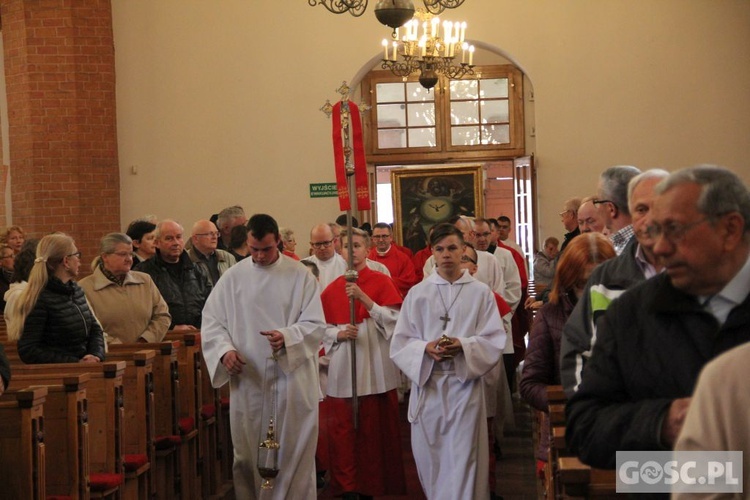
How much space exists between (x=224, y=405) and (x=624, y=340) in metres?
6.24

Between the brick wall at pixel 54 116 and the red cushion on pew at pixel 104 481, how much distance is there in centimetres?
839

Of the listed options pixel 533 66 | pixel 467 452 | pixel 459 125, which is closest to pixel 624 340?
pixel 467 452

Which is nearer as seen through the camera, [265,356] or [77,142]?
[265,356]

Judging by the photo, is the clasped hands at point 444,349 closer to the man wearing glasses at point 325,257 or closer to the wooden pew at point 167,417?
the wooden pew at point 167,417

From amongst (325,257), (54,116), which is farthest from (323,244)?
(54,116)

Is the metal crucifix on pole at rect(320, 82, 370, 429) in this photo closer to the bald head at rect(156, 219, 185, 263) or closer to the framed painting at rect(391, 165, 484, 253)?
the bald head at rect(156, 219, 185, 263)

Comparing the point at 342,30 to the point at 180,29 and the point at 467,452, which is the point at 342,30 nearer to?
the point at 180,29

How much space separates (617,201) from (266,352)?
9.30ft

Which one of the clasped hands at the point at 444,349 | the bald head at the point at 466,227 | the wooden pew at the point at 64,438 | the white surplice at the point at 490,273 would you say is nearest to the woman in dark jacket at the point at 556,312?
the clasped hands at the point at 444,349

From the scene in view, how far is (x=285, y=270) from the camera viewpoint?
6.71 meters

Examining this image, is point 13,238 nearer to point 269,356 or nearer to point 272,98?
point 272,98

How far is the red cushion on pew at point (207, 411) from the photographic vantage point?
7.92 metres

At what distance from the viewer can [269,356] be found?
6.57 m

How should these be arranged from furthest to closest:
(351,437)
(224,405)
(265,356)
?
(224,405), (351,437), (265,356)
